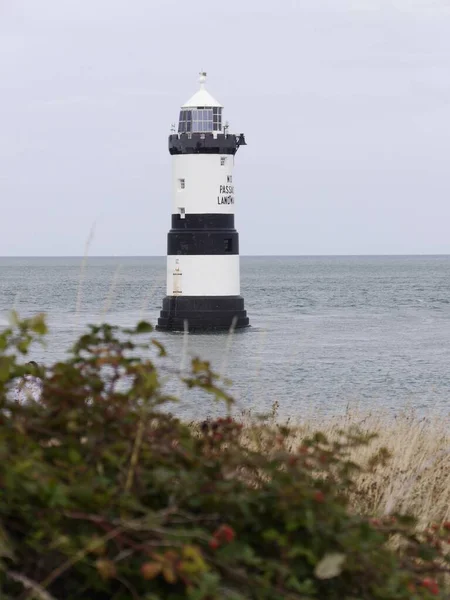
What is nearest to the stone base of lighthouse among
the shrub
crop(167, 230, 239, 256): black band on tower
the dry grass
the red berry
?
crop(167, 230, 239, 256): black band on tower

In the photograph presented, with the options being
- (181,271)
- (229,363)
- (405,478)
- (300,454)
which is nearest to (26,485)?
(300,454)

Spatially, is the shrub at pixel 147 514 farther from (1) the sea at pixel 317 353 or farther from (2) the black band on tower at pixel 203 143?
(2) the black band on tower at pixel 203 143

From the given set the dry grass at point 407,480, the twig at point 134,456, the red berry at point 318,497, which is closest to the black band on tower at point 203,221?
the dry grass at point 407,480

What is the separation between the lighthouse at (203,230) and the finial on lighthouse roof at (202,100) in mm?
723

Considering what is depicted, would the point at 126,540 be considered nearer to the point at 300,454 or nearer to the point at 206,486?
the point at 206,486

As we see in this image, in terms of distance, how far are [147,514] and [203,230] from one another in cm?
2427

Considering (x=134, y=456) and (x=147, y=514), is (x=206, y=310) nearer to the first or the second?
(x=134, y=456)

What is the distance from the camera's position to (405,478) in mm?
5297

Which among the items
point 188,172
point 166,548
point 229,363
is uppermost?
point 188,172

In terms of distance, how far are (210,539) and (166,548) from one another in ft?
0.35

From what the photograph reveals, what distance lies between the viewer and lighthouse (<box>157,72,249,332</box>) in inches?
1047

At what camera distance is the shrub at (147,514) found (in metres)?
2.41

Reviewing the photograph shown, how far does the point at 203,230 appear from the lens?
87.3ft

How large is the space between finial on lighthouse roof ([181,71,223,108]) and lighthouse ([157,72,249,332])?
723mm
